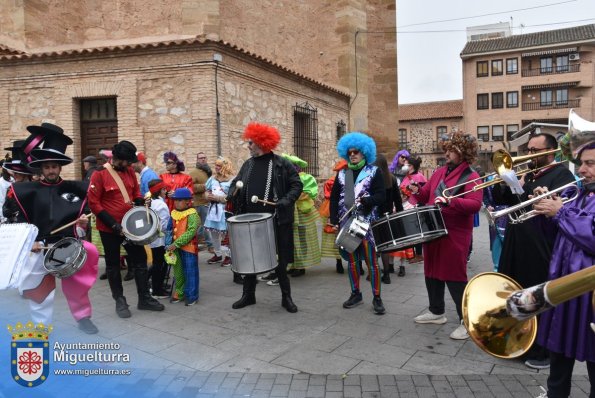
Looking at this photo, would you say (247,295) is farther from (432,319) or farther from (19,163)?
(19,163)

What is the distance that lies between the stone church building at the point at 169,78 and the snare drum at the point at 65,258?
553 cm

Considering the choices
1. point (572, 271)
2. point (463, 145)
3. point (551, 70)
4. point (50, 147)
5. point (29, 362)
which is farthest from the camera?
point (551, 70)

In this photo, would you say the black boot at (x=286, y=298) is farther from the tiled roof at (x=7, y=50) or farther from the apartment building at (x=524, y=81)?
the apartment building at (x=524, y=81)

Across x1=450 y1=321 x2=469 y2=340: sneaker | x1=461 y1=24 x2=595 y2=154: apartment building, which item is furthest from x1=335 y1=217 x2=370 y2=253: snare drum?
x1=461 y1=24 x2=595 y2=154: apartment building

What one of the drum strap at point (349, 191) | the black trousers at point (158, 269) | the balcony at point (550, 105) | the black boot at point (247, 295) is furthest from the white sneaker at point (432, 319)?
the balcony at point (550, 105)

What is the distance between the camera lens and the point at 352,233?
473 cm

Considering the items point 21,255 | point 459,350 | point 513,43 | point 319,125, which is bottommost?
point 459,350

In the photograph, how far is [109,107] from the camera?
10344 millimetres

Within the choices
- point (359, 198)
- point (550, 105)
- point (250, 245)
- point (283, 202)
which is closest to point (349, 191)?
point (359, 198)

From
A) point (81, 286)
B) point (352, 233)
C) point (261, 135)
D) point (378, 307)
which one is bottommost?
point (378, 307)

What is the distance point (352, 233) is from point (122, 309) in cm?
277

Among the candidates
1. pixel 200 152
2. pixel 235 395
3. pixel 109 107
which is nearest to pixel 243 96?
pixel 200 152

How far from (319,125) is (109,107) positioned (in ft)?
21.1

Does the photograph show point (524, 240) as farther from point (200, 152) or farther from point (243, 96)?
point (243, 96)
